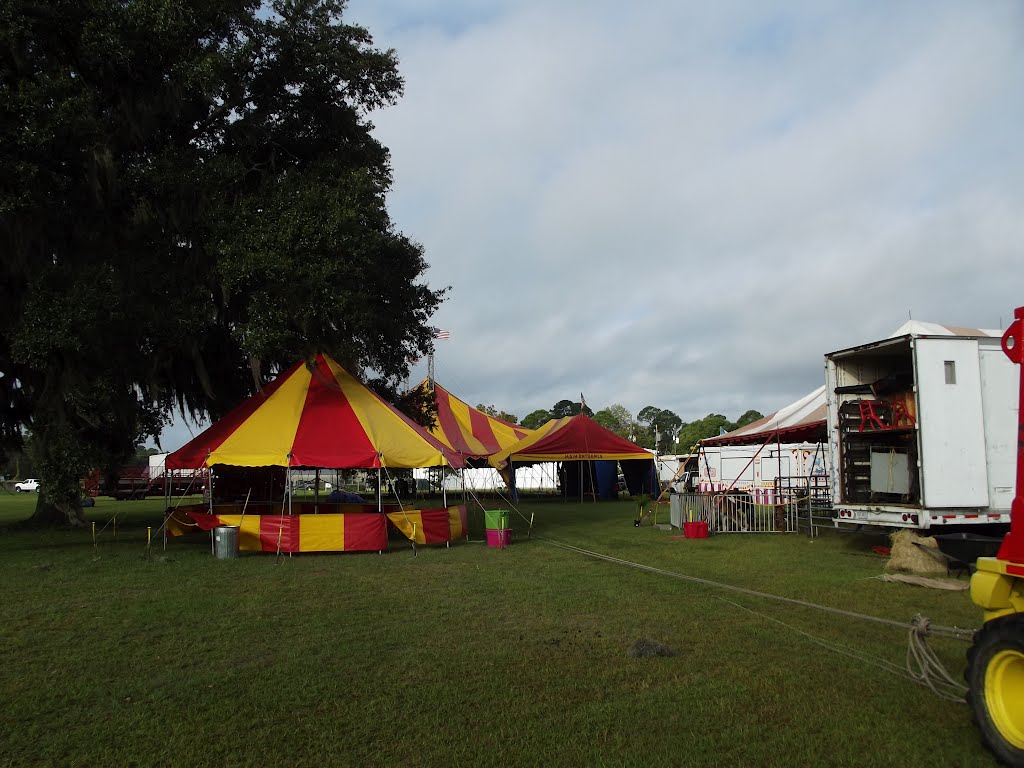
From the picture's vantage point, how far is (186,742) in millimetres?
4059

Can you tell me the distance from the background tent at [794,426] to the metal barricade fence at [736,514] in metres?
1.79

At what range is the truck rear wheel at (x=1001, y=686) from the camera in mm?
3604

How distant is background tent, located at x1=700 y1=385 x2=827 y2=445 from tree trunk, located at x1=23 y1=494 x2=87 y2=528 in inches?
562

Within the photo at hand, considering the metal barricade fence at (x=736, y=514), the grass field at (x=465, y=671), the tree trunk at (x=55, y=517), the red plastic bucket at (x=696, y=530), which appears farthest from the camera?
the tree trunk at (x=55, y=517)

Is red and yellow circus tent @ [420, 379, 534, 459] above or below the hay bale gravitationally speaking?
above

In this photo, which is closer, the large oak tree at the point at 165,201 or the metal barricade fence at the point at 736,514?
the large oak tree at the point at 165,201

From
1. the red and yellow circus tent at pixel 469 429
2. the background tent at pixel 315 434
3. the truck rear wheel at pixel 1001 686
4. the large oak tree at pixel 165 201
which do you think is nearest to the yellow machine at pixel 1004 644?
the truck rear wheel at pixel 1001 686

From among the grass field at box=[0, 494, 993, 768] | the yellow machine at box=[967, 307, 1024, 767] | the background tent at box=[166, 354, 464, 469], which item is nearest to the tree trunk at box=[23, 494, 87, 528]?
the background tent at box=[166, 354, 464, 469]

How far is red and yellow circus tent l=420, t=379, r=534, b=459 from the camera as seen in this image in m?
28.4

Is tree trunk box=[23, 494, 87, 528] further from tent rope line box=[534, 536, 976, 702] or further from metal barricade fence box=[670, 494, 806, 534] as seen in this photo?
tent rope line box=[534, 536, 976, 702]

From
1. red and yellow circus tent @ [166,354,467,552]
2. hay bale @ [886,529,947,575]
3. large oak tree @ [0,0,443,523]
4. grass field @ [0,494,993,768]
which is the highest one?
large oak tree @ [0,0,443,523]

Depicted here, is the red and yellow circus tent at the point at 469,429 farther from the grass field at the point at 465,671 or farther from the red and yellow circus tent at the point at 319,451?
the grass field at the point at 465,671

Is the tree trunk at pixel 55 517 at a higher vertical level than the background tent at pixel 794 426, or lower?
lower

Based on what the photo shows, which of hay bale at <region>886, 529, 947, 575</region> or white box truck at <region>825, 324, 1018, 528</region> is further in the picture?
white box truck at <region>825, 324, 1018, 528</region>
